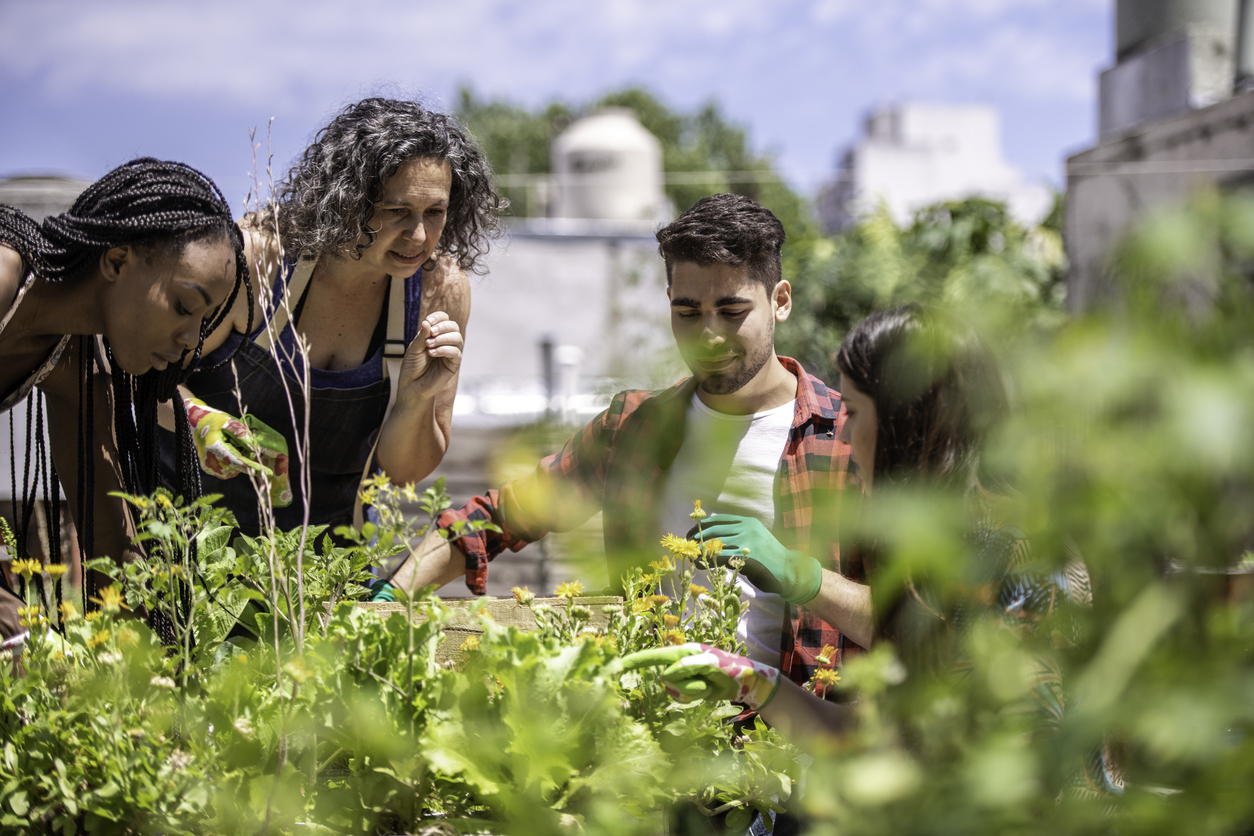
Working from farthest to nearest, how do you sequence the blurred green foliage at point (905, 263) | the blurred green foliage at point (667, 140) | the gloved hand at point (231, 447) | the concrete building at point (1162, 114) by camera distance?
the blurred green foliage at point (667, 140)
the blurred green foliage at point (905, 263)
the concrete building at point (1162, 114)
the gloved hand at point (231, 447)

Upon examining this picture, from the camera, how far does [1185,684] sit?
503 millimetres

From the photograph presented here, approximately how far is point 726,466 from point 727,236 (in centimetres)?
49

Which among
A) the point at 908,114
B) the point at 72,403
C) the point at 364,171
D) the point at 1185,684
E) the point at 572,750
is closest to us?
the point at 1185,684

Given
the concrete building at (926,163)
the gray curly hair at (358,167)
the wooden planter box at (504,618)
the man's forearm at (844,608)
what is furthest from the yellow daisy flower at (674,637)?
the concrete building at (926,163)

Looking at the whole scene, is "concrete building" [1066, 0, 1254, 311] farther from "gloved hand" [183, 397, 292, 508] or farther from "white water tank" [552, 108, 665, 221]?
"white water tank" [552, 108, 665, 221]

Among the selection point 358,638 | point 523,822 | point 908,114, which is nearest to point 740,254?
point 358,638

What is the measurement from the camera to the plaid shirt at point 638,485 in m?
1.88

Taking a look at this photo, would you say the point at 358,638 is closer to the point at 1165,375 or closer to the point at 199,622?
the point at 199,622

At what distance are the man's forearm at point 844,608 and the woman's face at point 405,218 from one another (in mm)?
1109

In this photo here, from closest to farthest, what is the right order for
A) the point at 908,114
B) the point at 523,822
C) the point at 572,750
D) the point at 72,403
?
the point at 523,822, the point at 572,750, the point at 72,403, the point at 908,114

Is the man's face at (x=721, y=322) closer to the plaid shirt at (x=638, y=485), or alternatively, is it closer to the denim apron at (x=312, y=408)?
the plaid shirt at (x=638, y=485)

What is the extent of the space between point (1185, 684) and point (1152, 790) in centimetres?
12

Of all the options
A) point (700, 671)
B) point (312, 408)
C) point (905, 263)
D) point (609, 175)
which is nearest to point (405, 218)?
point (312, 408)

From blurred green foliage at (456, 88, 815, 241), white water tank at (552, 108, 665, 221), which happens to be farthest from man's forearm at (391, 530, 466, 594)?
blurred green foliage at (456, 88, 815, 241)
